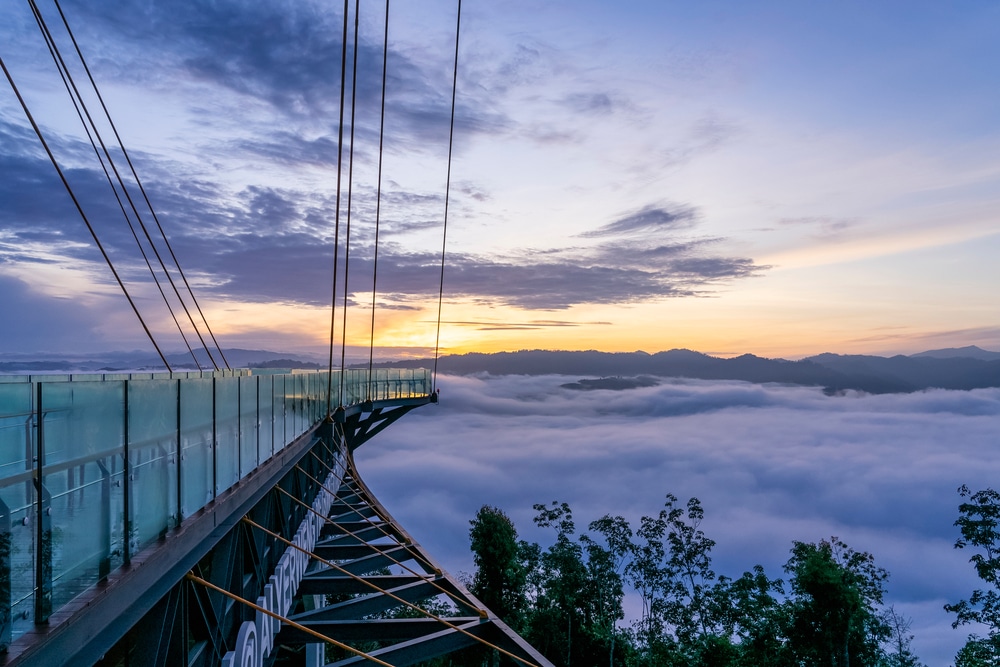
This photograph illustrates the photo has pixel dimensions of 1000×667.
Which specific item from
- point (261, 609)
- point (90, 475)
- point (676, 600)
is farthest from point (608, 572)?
point (90, 475)

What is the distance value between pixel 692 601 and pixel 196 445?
59735mm

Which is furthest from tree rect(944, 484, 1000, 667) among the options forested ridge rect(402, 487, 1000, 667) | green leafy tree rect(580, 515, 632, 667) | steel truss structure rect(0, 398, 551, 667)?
steel truss structure rect(0, 398, 551, 667)

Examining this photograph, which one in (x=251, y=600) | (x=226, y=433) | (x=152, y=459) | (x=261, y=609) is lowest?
(x=251, y=600)

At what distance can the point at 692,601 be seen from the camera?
197 ft

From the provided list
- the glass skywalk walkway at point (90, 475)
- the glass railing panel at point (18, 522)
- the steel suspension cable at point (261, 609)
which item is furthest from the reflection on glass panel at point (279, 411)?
the glass railing panel at point (18, 522)

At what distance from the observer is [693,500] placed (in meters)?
68.5

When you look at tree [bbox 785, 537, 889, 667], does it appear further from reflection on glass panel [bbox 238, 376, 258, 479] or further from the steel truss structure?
reflection on glass panel [bbox 238, 376, 258, 479]

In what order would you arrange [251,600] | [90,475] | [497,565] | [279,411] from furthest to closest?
[497,565], [279,411], [251,600], [90,475]

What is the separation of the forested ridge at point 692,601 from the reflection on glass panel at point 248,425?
4079 centimetres

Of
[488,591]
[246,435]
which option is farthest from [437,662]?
[246,435]

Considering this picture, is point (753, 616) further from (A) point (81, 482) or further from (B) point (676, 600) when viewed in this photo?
(A) point (81, 482)

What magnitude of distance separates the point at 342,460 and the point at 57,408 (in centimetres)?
2203

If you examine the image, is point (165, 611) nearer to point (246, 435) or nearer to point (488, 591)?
point (246, 435)

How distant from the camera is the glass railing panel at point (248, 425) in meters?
10.2
